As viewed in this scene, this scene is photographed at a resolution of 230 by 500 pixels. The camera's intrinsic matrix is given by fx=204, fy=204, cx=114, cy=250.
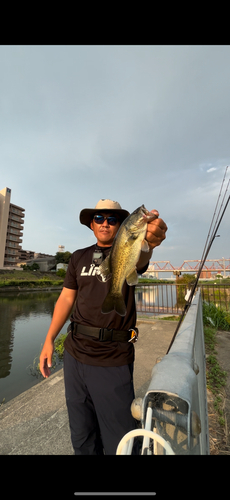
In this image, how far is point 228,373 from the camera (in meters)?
4.34

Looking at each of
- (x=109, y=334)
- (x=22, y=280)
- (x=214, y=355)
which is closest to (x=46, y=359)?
(x=109, y=334)

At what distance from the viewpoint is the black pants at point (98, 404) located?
5.16 feet

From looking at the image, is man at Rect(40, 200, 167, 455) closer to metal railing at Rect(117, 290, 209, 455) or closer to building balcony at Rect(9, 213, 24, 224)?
metal railing at Rect(117, 290, 209, 455)

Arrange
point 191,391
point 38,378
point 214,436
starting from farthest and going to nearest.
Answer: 1. point 38,378
2. point 214,436
3. point 191,391

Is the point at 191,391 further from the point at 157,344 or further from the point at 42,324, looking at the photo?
the point at 42,324

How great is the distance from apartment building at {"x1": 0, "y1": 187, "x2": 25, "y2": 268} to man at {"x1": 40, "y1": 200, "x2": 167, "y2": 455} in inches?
2277

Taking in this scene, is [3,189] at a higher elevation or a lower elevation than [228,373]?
higher

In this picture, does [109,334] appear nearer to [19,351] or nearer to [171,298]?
[171,298]

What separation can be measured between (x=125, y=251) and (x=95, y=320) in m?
0.70

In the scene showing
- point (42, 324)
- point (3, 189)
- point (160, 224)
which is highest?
point (3, 189)

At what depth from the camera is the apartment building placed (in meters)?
54.0

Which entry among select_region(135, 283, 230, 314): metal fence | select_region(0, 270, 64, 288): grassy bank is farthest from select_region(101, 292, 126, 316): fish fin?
select_region(0, 270, 64, 288): grassy bank
